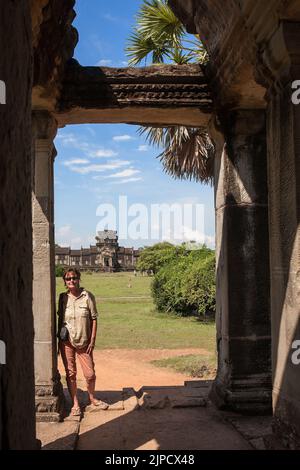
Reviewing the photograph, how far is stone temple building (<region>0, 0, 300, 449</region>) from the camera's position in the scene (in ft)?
9.81

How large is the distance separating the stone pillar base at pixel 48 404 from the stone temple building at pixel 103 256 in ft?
170

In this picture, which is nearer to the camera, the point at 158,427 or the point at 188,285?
the point at 158,427

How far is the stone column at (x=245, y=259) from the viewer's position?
15.8 ft

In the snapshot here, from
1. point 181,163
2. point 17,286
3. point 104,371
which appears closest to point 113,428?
point 17,286

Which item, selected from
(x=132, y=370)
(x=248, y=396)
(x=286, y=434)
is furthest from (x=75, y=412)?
(x=132, y=370)

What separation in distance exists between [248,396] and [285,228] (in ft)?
7.68

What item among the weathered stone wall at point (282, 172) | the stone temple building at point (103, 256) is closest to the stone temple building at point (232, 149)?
the weathered stone wall at point (282, 172)

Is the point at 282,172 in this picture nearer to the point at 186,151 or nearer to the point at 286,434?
the point at 286,434

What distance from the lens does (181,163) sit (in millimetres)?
9992

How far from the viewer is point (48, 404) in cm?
467

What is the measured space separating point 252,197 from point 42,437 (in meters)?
3.07

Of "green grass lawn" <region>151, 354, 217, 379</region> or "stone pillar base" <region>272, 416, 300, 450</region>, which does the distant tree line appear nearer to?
"green grass lawn" <region>151, 354, 217, 379</region>

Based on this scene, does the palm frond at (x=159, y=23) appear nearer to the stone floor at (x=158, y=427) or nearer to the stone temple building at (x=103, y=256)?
the stone floor at (x=158, y=427)
